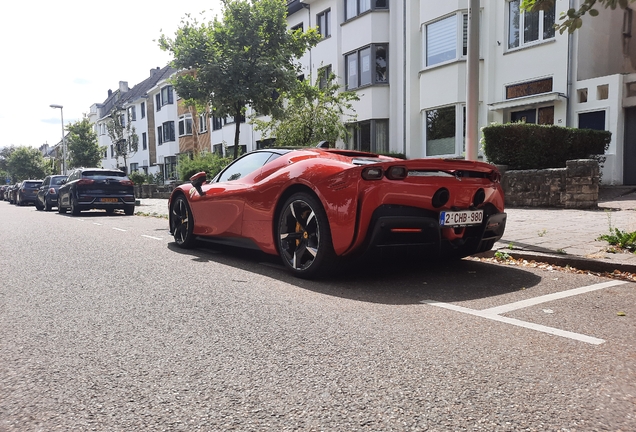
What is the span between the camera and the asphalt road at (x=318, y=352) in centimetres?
227

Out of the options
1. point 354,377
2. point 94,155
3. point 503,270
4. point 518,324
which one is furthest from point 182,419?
point 94,155

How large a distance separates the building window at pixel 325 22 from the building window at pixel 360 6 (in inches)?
65.0

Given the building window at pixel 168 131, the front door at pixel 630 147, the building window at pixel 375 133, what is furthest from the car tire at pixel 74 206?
the building window at pixel 168 131

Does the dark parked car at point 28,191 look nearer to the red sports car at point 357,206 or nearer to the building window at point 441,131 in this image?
the building window at point 441,131

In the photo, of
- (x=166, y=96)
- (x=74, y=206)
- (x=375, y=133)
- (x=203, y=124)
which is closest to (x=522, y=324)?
(x=74, y=206)

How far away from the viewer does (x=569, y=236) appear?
724 centimetres

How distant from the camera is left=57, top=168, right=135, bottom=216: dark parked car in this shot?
16.8 metres

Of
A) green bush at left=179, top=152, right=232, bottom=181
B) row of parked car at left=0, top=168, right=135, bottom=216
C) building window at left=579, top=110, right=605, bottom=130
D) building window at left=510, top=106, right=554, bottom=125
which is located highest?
building window at left=510, top=106, right=554, bottom=125

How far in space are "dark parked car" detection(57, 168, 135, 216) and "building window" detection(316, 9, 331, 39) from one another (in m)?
12.9

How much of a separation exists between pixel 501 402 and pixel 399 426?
20.5 inches

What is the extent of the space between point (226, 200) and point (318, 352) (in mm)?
3703

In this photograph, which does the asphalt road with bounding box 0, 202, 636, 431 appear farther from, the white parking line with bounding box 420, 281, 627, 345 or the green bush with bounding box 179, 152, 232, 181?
the green bush with bounding box 179, 152, 232, 181

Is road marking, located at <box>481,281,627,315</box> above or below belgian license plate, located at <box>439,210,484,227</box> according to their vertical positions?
below

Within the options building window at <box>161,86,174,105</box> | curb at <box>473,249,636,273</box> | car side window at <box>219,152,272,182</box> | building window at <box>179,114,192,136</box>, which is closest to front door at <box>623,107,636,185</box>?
curb at <box>473,249,636,273</box>
